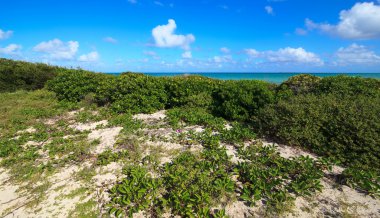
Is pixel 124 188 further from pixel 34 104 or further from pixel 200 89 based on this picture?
pixel 34 104

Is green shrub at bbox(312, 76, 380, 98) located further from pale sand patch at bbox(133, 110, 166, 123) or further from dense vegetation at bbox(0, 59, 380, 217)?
pale sand patch at bbox(133, 110, 166, 123)

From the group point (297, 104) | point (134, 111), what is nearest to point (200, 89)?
point (134, 111)

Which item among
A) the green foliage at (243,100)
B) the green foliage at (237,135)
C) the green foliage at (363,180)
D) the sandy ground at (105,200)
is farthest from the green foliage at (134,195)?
the green foliage at (243,100)

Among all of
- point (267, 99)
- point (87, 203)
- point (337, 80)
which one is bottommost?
point (87, 203)

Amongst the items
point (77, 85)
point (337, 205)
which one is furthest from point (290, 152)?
point (77, 85)

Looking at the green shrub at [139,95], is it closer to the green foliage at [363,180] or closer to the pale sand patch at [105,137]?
the pale sand patch at [105,137]

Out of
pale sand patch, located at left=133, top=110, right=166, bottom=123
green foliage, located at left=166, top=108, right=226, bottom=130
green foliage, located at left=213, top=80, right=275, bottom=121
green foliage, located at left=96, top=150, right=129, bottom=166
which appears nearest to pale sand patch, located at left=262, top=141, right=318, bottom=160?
green foliage, located at left=166, top=108, right=226, bottom=130

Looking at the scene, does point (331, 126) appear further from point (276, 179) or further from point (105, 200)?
point (105, 200)
